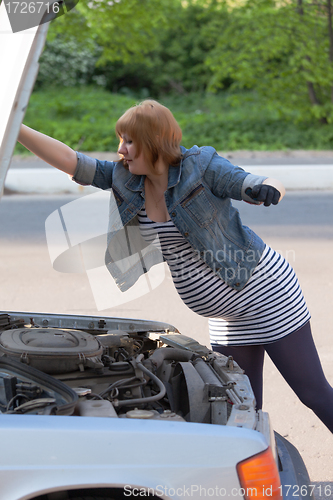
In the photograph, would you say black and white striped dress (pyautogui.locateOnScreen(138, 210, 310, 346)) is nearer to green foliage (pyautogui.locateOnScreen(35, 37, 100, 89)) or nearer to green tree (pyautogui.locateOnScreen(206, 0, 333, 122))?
green tree (pyautogui.locateOnScreen(206, 0, 333, 122))

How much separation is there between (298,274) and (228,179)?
12.9 feet

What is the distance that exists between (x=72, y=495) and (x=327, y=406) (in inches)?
51.9

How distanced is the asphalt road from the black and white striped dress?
0.27m

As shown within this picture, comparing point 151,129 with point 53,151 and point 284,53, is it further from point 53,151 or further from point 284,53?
point 284,53

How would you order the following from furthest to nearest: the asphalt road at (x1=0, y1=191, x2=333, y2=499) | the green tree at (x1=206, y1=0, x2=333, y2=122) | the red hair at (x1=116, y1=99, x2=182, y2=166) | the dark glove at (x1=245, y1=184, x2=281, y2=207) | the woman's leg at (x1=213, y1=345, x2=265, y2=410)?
1. the green tree at (x1=206, y1=0, x2=333, y2=122)
2. the asphalt road at (x1=0, y1=191, x2=333, y2=499)
3. the woman's leg at (x1=213, y1=345, x2=265, y2=410)
4. the red hair at (x1=116, y1=99, x2=182, y2=166)
5. the dark glove at (x1=245, y1=184, x2=281, y2=207)

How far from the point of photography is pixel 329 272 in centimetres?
595

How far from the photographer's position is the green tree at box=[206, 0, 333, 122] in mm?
12578

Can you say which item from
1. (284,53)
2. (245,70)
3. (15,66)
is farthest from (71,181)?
(15,66)

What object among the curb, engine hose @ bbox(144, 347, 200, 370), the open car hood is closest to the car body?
the open car hood

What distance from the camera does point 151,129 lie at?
222cm

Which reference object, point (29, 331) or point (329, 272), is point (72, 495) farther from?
point (329, 272)

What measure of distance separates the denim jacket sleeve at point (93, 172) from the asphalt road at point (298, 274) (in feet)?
0.69

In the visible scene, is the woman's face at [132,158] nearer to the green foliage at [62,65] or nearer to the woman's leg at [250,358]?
the woman's leg at [250,358]
